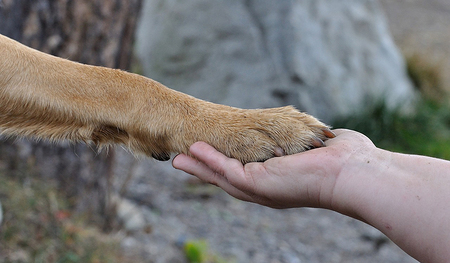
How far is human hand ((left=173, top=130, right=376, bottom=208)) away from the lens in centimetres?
172

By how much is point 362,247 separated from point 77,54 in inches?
137

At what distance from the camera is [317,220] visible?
529 cm

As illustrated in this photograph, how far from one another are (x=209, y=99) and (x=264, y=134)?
455 centimetres

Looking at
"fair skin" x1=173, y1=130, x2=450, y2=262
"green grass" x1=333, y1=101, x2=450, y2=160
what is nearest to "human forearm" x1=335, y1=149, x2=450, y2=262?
"fair skin" x1=173, y1=130, x2=450, y2=262

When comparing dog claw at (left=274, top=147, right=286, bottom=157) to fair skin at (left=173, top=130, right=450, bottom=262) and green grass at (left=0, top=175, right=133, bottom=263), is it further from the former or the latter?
green grass at (left=0, top=175, right=133, bottom=263)

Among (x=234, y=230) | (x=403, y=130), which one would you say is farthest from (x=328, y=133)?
(x=403, y=130)

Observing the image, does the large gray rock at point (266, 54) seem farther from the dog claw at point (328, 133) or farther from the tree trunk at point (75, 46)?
the dog claw at point (328, 133)

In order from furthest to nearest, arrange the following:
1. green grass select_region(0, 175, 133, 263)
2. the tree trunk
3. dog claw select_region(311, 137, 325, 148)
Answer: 1. the tree trunk
2. green grass select_region(0, 175, 133, 263)
3. dog claw select_region(311, 137, 325, 148)

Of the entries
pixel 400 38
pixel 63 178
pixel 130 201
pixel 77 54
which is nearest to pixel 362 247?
pixel 130 201

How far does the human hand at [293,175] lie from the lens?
1.72m

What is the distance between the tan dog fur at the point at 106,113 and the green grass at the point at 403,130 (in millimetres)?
4962

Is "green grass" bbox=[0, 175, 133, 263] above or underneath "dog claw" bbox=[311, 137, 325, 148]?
underneath

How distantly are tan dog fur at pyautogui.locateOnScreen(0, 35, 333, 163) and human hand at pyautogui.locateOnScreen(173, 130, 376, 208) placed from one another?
30 centimetres

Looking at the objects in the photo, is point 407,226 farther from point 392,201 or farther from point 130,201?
point 130,201
